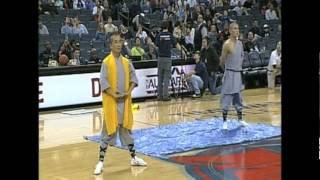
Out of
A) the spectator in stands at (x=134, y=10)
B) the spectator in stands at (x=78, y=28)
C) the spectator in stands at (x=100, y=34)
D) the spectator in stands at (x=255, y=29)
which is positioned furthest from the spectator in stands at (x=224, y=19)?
the spectator in stands at (x=78, y=28)

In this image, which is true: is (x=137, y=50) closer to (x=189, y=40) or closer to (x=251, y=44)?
(x=189, y=40)

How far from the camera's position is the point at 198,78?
14.7m

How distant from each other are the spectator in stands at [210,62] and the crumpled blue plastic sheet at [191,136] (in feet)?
15.2

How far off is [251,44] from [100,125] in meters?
8.87

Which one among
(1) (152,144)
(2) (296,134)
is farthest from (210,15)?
(2) (296,134)

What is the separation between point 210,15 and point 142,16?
2647 millimetres

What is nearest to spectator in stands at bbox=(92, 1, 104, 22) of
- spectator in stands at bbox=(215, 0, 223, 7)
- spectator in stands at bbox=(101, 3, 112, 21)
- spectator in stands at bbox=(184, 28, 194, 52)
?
spectator in stands at bbox=(101, 3, 112, 21)

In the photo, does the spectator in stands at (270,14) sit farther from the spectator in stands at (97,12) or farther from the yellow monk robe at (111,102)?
the yellow monk robe at (111,102)

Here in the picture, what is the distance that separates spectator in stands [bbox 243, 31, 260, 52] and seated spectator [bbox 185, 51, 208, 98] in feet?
10.3

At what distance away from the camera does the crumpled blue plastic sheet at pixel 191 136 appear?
8109 millimetres

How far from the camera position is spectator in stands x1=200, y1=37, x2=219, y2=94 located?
14930 mm

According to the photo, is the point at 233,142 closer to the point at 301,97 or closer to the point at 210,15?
the point at 301,97

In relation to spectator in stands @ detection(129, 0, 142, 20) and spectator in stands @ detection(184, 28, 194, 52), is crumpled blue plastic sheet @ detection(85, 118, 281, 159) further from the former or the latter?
spectator in stands @ detection(129, 0, 142, 20)
